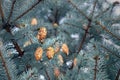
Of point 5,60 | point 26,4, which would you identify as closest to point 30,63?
point 26,4

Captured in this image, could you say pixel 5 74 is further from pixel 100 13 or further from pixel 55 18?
pixel 55 18

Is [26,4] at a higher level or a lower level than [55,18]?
higher

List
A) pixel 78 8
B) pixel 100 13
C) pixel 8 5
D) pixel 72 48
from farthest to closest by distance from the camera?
pixel 72 48 → pixel 100 13 → pixel 78 8 → pixel 8 5

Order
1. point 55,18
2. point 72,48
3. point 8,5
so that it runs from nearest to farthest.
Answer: point 8,5 → point 72,48 → point 55,18

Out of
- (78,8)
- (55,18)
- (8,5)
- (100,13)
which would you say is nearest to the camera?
(8,5)

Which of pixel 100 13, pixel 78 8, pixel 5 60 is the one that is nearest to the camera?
pixel 5 60

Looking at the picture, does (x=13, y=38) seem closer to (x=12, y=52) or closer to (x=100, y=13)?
(x=12, y=52)

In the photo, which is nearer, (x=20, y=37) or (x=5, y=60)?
(x=5, y=60)

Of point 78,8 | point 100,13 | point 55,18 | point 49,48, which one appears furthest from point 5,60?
point 55,18

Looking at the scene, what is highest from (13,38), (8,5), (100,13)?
(8,5)
